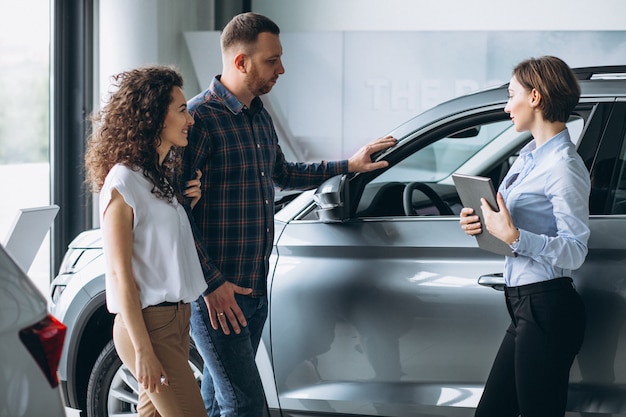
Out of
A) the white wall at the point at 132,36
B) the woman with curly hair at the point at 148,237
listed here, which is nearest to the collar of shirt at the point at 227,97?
the woman with curly hair at the point at 148,237

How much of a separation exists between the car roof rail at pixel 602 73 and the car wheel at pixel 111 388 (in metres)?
1.65

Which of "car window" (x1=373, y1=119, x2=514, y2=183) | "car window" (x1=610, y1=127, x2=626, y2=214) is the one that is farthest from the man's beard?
"car window" (x1=373, y1=119, x2=514, y2=183)

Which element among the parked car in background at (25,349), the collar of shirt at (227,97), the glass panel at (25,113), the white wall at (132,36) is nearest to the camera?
the parked car in background at (25,349)

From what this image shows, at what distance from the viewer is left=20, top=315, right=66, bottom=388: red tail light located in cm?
178

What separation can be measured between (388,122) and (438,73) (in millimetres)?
525

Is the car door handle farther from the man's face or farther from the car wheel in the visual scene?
the car wheel

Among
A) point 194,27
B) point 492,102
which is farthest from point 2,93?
point 492,102

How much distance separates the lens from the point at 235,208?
104 inches

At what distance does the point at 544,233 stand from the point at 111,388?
1725mm

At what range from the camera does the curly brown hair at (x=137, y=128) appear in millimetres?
2295

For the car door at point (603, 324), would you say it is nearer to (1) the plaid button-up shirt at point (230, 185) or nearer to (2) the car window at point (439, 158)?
(1) the plaid button-up shirt at point (230, 185)

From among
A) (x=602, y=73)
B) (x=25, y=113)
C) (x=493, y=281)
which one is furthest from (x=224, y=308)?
(x=25, y=113)

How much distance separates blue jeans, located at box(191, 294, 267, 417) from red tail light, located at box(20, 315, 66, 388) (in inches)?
30.7

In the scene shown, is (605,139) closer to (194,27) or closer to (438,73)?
(438,73)
